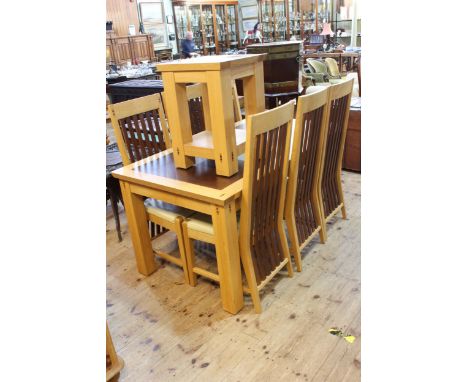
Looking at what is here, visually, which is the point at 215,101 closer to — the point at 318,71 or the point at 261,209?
the point at 261,209

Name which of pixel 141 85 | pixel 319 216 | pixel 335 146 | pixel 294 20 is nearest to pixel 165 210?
pixel 319 216

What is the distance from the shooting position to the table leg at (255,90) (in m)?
2.00

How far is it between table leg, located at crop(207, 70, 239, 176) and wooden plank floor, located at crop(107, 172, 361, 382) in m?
0.73

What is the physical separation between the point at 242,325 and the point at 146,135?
1.34 meters

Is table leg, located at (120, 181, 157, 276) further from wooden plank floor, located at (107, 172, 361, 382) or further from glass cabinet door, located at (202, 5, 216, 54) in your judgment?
glass cabinet door, located at (202, 5, 216, 54)

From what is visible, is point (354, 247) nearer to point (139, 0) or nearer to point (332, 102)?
point (332, 102)

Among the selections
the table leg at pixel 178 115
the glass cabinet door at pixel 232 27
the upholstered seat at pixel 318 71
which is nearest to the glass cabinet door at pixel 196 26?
the glass cabinet door at pixel 232 27

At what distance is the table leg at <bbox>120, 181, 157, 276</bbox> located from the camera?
83.2 inches

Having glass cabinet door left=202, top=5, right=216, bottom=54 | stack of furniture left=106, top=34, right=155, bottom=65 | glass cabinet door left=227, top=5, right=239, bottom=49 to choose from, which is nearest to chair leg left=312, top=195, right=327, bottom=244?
stack of furniture left=106, top=34, right=155, bottom=65

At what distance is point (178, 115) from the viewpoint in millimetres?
1929

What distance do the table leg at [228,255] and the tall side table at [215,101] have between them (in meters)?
0.26

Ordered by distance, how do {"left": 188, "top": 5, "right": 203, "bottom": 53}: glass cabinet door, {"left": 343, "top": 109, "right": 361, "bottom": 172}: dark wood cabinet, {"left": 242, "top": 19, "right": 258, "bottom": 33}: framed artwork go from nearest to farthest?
{"left": 343, "top": 109, "right": 361, "bottom": 172}: dark wood cabinet, {"left": 188, "top": 5, "right": 203, "bottom": 53}: glass cabinet door, {"left": 242, "top": 19, "right": 258, "bottom": 33}: framed artwork
